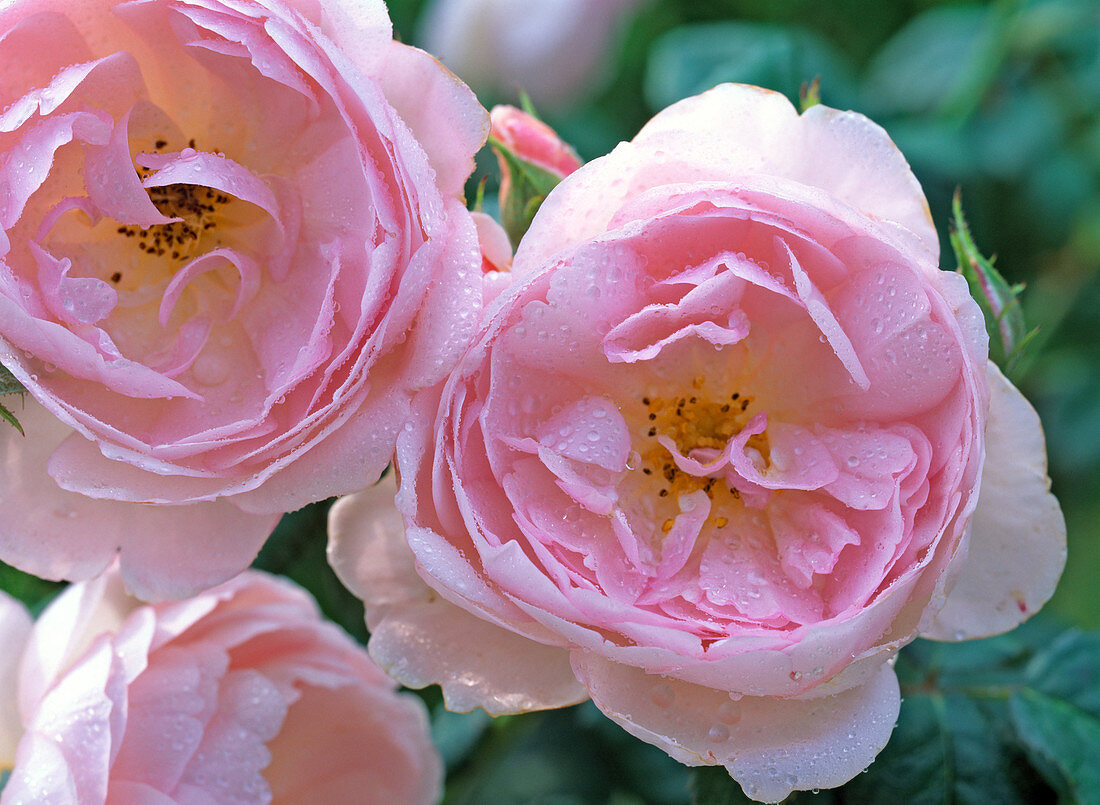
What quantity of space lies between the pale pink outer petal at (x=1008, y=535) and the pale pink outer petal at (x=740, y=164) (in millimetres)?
95

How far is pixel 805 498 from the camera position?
62 cm

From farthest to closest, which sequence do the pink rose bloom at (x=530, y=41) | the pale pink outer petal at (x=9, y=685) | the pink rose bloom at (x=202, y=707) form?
the pink rose bloom at (x=530, y=41) < the pale pink outer petal at (x=9, y=685) < the pink rose bloom at (x=202, y=707)

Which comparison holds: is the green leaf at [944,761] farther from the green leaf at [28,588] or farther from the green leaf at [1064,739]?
the green leaf at [28,588]

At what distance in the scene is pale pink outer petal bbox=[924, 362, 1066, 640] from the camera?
0.56 m

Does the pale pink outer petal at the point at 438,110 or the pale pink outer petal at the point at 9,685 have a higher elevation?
the pale pink outer petal at the point at 438,110

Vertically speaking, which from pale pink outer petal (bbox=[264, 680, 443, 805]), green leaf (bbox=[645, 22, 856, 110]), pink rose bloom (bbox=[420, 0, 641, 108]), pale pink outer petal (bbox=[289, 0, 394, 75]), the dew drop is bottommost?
pale pink outer petal (bbox=[264, 680, 443, 805])

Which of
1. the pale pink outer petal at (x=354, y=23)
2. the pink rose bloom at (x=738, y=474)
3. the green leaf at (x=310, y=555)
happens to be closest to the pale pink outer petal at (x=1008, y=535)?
the pink rose bloom at (x=738, y=474)

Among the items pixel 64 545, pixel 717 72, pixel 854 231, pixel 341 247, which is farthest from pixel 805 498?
pixel 717 72

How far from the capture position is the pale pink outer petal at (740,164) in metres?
0.55

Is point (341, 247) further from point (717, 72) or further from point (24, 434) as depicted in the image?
point (717, 72)

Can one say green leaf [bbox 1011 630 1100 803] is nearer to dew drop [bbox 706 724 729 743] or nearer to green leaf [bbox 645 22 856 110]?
dew drop [bbox 706 724 729 743]

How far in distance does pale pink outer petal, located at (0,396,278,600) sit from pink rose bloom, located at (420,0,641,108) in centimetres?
92

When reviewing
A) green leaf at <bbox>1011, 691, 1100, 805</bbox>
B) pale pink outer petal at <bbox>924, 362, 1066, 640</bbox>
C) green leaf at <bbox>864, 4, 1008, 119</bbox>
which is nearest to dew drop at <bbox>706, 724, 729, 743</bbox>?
pale pink outer petal at <bbox>924, 362, 1066, 640</bbox>

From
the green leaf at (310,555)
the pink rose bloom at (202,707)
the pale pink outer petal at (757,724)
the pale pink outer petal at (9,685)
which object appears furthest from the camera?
the green leaf at (310,555)
